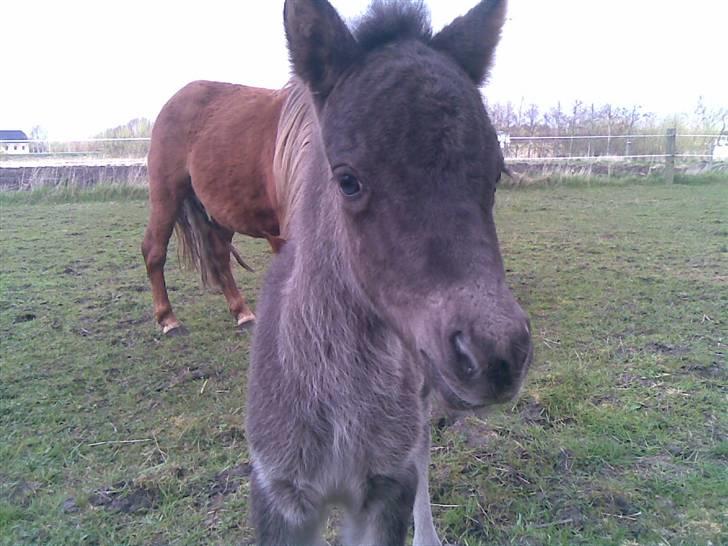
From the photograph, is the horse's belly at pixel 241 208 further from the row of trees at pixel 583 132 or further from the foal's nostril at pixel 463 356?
the row of trees at pixel 583 132

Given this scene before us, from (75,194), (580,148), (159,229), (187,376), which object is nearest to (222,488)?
(187,376)

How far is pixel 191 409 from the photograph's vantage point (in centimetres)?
397

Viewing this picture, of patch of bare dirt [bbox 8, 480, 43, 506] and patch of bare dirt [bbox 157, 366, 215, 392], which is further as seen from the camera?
patch of bare dirt [bbox 157, 366, 215, 392]

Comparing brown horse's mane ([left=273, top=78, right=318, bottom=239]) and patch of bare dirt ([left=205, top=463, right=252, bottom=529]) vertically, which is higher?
brown horse's mane ([left=273, top=78, right=318, bottom=239])

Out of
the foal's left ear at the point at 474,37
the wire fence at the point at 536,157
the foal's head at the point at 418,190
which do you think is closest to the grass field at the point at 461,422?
the foal's head at the point at 418,190

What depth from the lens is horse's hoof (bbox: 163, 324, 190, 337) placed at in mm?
5391

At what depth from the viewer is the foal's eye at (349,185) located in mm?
1808

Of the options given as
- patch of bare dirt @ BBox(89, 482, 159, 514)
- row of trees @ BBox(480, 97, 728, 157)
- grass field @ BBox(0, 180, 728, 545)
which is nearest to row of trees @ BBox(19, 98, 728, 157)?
row of trees @ BBox(480, 97, 728, 157)

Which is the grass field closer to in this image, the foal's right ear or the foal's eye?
the foal's eye

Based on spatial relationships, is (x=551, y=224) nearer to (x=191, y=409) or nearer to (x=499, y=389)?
(x=191, y=409)

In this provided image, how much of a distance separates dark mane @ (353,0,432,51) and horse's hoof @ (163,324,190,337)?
155 inches

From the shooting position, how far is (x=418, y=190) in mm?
1662

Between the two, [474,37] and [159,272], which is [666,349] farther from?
[159,272]

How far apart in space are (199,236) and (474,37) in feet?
14.7
